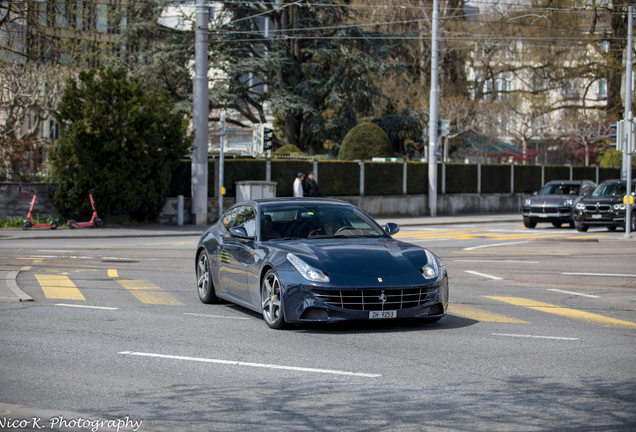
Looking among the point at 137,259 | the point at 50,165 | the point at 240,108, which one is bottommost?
the point at 137,259

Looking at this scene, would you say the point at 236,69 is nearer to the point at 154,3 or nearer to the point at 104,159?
the point at 154,3

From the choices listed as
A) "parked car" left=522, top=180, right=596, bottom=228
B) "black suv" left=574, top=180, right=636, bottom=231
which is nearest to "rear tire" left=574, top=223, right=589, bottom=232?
"black suv" left=574, top=180, right=636, bottom=231

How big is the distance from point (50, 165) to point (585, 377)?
22.9m

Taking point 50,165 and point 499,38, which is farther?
point 499,38

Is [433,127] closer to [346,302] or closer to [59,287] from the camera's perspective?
[59,287]

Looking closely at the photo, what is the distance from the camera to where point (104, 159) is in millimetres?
25484

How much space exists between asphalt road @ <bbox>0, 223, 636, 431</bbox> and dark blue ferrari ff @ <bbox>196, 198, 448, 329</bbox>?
29cm

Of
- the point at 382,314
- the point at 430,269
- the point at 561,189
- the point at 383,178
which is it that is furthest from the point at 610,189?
the point at 382,314

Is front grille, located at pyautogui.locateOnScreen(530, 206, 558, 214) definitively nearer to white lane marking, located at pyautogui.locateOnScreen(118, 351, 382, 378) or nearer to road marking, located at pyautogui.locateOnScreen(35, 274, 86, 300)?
road marking, located at pyautogui.locateOnScreen(35, 274, 86, 300)

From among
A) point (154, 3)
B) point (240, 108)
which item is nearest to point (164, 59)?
point (154, 3)

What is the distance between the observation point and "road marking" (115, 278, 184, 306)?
10.6 m

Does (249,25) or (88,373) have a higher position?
(249,25)

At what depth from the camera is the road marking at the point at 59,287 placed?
11.1 metres

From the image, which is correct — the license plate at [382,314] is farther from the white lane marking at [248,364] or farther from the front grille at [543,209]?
the front grille at [543,209]
